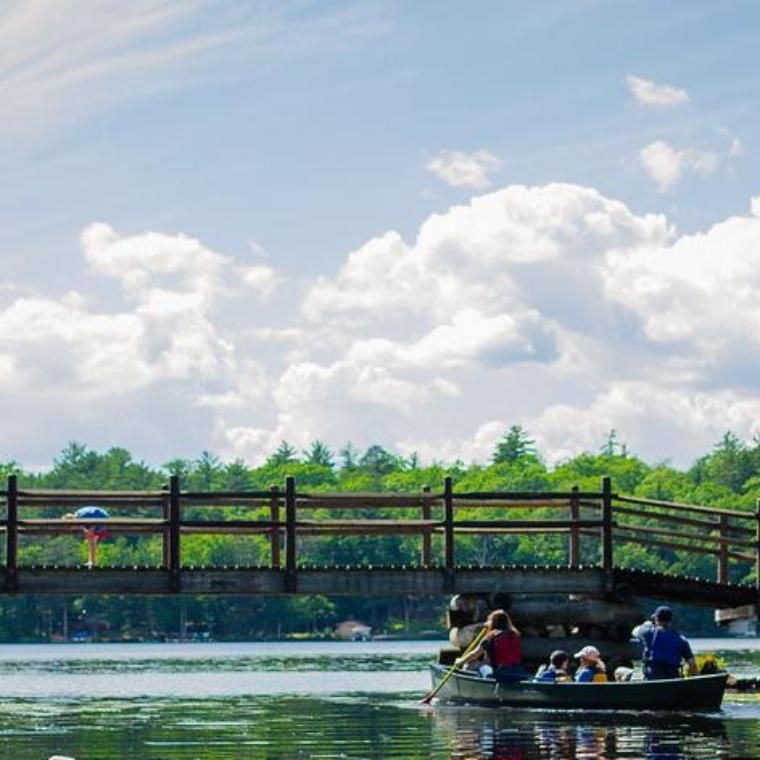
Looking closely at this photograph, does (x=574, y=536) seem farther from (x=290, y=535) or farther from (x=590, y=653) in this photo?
(x=290, y=535)

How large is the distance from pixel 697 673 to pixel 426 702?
5.98 metres

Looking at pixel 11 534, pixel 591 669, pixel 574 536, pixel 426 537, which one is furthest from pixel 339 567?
pixel 11 534

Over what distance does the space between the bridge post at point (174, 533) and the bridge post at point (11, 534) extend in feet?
9.18

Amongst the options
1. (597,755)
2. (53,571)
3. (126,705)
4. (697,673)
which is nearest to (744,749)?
(597,755)

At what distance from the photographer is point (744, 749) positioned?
102ft

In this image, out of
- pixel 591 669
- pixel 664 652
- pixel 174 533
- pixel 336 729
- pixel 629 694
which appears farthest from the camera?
pixel 174 533

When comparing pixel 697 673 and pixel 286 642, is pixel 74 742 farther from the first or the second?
pixel 286 642

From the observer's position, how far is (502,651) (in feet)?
131

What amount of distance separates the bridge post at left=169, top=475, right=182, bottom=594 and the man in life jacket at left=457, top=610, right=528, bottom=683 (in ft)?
19.2

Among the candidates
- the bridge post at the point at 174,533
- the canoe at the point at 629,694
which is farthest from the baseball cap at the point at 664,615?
the bridge post at the point at 174,533

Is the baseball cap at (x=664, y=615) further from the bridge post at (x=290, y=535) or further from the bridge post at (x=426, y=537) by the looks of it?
the bridge post at (x=290, y=535)

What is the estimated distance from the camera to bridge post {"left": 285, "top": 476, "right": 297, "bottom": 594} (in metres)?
41.6

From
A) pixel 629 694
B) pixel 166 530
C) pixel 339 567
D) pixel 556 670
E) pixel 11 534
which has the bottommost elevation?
pixel 629 694

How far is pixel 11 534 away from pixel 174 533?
2943mm
